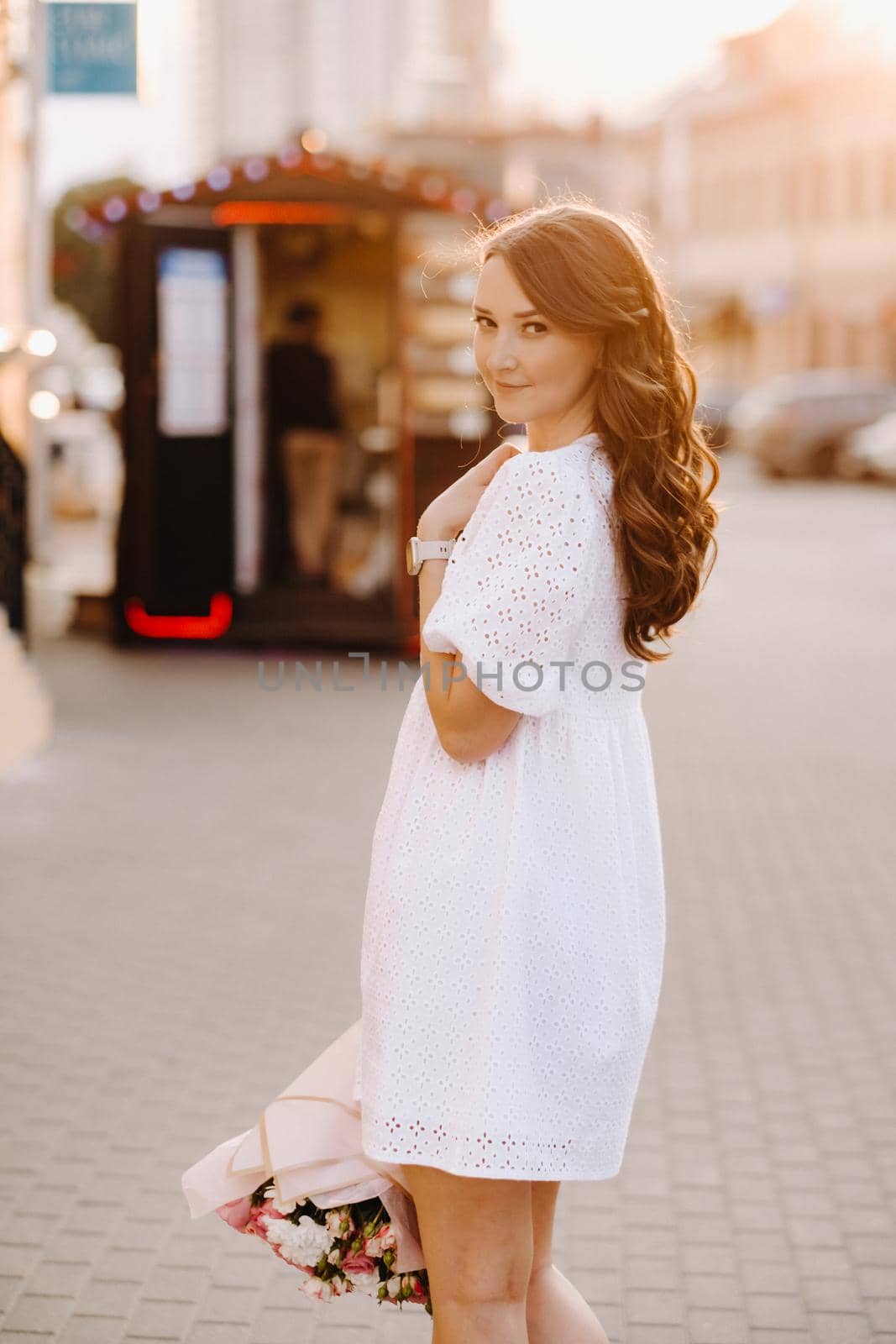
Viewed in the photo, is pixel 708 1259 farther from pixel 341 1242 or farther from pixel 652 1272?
pixel 341 1242

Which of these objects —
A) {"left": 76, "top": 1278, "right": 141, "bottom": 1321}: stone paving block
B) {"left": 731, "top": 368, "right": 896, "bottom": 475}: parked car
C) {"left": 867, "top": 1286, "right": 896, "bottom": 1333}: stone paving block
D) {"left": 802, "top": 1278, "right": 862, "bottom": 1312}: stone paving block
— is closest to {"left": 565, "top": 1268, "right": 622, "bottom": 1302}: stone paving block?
{"left": 802, "top": 1278, "right": 862, "bottom": 1312}: stone paving block

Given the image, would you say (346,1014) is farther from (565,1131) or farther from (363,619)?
(363,619)

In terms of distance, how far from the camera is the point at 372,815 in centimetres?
809

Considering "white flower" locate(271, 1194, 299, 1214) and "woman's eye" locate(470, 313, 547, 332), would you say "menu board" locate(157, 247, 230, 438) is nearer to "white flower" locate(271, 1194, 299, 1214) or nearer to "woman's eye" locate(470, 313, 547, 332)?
"woman's eye" locate(470, 313, 547, 332)

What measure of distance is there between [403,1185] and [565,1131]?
0.29 metres

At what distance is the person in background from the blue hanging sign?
225 cm

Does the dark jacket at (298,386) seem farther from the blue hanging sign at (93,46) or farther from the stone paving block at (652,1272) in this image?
the stone paving block at (652,1272)

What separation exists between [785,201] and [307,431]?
50322 millimetres

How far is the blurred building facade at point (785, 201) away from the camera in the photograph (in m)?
56.5

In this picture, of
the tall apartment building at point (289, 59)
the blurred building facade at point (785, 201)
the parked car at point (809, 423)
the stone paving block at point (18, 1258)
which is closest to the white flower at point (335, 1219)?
the stone paving block at point (18, 1258)

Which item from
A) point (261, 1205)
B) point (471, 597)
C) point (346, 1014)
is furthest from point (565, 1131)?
point (346, 1014)

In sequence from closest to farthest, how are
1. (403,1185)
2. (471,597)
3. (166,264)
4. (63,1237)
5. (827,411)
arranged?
(471,597) < (403,1185) < (63,1237) < (166,264) < (827,411)

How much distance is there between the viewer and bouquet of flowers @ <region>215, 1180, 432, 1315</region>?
266cm

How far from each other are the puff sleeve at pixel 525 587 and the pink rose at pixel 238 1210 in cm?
91
